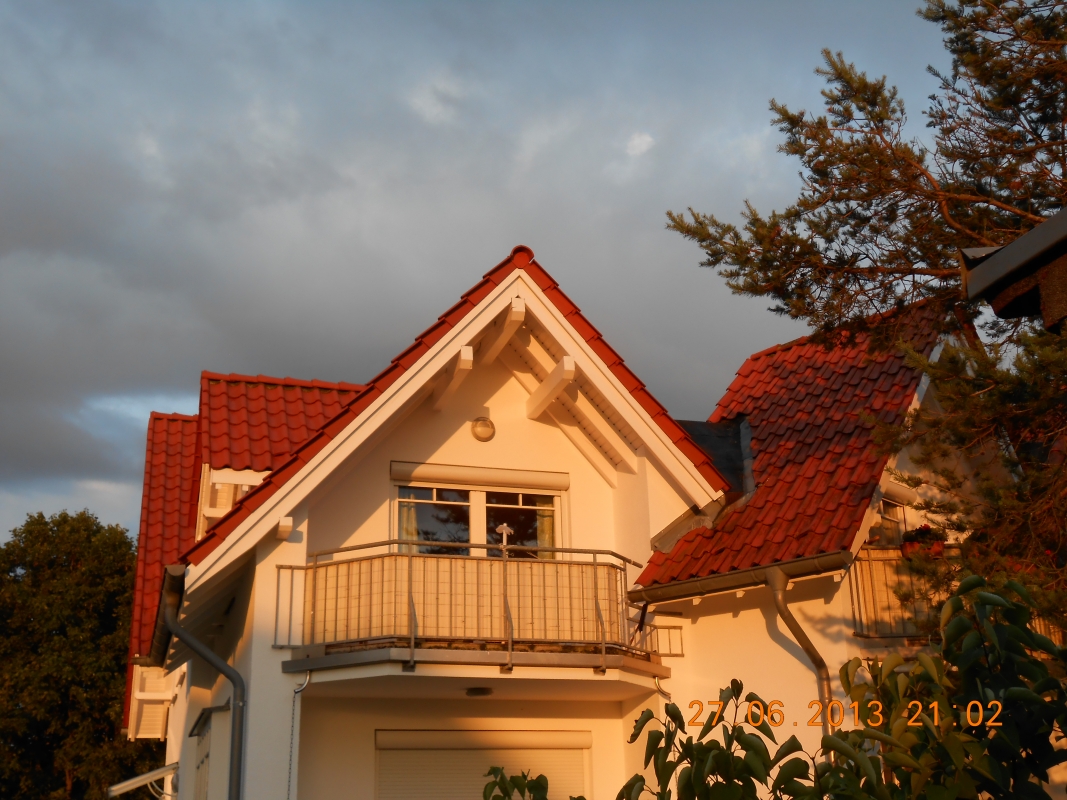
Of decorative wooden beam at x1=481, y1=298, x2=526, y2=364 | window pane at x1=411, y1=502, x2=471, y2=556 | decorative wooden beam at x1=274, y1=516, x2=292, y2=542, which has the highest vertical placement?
decorative wooden beam at x1=481, y1=298, x2=526, y2=364

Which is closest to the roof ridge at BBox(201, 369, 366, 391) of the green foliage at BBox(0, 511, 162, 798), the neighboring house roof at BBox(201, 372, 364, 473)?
the neighboring house roof at BBox(201, 372, 364, 473)

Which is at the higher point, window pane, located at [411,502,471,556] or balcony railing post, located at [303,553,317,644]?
window pane, located at [411,502,471,556]

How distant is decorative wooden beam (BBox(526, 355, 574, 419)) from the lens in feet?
41.5

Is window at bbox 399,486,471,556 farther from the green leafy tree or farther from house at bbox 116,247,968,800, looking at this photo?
the green leafy tree

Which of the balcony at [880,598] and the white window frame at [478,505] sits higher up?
the white window frame at [478,505]

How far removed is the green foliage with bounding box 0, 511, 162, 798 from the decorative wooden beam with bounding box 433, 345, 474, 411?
2721cm

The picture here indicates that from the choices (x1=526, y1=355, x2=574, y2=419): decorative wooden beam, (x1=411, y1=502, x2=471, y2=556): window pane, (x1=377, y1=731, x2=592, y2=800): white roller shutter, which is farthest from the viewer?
(x1=411, y1=502, x2=471, y2=556): window pane

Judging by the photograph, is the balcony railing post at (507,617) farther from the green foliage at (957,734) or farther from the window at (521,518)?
the green foliage at (957,734)

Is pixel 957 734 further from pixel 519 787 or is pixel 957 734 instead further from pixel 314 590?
pixel 314 590

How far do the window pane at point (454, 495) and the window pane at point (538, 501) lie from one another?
779 millimetres

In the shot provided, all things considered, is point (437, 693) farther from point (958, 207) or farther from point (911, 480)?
point (958, 207)

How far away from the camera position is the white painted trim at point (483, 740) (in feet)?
40.2

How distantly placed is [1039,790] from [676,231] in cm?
784

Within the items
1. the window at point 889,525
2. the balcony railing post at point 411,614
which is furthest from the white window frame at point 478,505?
the window at point 889,525
